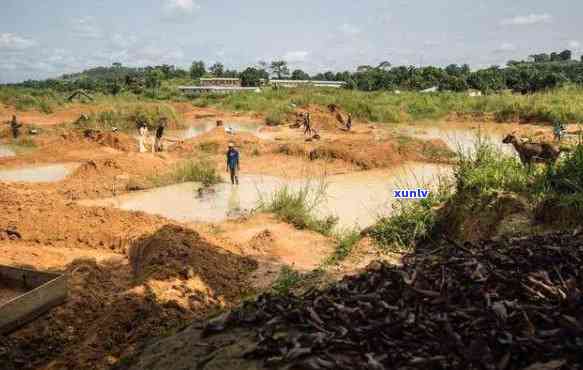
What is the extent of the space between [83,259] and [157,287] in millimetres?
2522

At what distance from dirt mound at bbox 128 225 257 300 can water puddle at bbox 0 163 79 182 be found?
9312 mm

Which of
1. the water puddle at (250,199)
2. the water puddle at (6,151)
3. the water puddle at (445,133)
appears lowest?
the water puddle at (250,199)

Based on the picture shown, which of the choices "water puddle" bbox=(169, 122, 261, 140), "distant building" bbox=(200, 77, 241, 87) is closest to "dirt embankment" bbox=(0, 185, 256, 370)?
"water puddle" bbox=(169, 122, 261, 140)

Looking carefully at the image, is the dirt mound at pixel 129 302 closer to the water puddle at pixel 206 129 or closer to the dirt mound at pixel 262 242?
the dirt mound at pixel 262 242

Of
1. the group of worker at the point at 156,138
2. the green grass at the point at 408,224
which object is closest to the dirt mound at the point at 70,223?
the green grass at the point at 408,224

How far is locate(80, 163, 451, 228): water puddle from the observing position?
1184 centimetres

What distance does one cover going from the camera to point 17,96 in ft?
139

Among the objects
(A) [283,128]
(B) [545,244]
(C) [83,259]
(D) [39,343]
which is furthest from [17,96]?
(B) [545,244]

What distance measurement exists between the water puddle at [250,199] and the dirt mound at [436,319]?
6.75 metres

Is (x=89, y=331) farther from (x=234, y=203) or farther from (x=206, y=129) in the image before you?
(x=206, y=129)

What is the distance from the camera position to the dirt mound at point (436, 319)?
2.69m

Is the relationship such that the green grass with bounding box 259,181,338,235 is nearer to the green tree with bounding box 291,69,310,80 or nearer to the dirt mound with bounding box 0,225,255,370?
the dirt mound with bounding box 0,225,255,370
